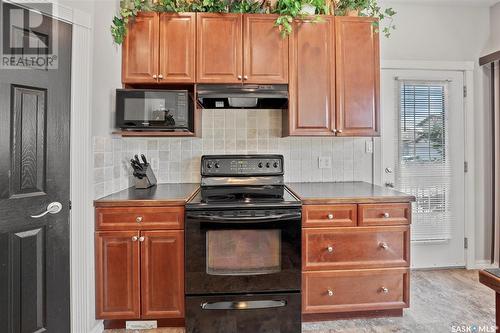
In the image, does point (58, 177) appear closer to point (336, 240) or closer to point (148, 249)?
point (148, 249)

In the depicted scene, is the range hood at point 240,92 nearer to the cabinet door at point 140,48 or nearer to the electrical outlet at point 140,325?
the cabinet door at point 140,48

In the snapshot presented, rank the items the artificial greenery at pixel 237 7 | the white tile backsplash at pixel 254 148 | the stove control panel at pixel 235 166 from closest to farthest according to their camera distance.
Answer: the artificial greenery at pixel 237 7
the stove control panel at pixel 235 166
the white tile backsplash at pixel 254 148

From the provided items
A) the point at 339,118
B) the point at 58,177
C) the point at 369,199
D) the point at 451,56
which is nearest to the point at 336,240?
the point at 369,199

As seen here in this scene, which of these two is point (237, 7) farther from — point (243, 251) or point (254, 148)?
point (243, 251)

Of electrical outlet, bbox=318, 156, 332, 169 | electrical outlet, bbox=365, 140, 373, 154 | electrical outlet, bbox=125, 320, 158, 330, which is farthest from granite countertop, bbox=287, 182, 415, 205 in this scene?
electrical outlet, bbox=125, 320, 158, 330

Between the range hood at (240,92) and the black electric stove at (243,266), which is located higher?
the range hood at (240,92)

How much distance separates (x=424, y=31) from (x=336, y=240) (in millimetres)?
2318

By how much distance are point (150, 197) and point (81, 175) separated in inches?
17.1

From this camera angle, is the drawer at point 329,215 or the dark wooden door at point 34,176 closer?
the dark wooden door at point 34,176

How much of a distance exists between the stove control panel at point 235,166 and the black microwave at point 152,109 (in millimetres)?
435

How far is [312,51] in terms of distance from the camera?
85.7 inches

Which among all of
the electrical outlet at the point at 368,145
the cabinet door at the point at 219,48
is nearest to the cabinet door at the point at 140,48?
the cabinet door at the point at 219,48

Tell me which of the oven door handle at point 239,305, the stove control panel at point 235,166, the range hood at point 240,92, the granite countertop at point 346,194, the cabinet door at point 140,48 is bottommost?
the oven door handle at point 239,305

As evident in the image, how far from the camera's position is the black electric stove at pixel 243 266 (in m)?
1.75
